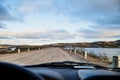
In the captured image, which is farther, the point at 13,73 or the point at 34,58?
the point at 34,58

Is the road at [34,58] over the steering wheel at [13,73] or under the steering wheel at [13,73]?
under

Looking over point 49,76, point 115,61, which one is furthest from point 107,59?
point 49,76

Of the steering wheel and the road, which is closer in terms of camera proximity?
the steering wheel

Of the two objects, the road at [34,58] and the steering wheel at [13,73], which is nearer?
the steering wheel at [13,73]

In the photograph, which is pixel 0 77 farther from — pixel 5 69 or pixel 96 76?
pixel 96 76

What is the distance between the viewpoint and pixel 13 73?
1.56 metres

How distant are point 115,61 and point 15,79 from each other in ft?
8.89

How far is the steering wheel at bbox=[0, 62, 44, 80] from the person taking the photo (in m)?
1.54

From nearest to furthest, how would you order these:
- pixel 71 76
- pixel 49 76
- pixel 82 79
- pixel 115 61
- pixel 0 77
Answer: pixel 0 77, pixel 49 76, pixel 82 79, pixel 71 76, pixel 115 61

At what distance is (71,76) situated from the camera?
258 cm

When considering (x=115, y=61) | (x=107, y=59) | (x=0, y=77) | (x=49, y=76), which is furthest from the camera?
(x=107, y=59)

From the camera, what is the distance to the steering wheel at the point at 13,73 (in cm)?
154

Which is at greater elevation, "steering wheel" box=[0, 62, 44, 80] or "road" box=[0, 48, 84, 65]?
"steering wheel" box=[0, 62, 44, 80]

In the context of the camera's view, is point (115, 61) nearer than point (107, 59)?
Yes
